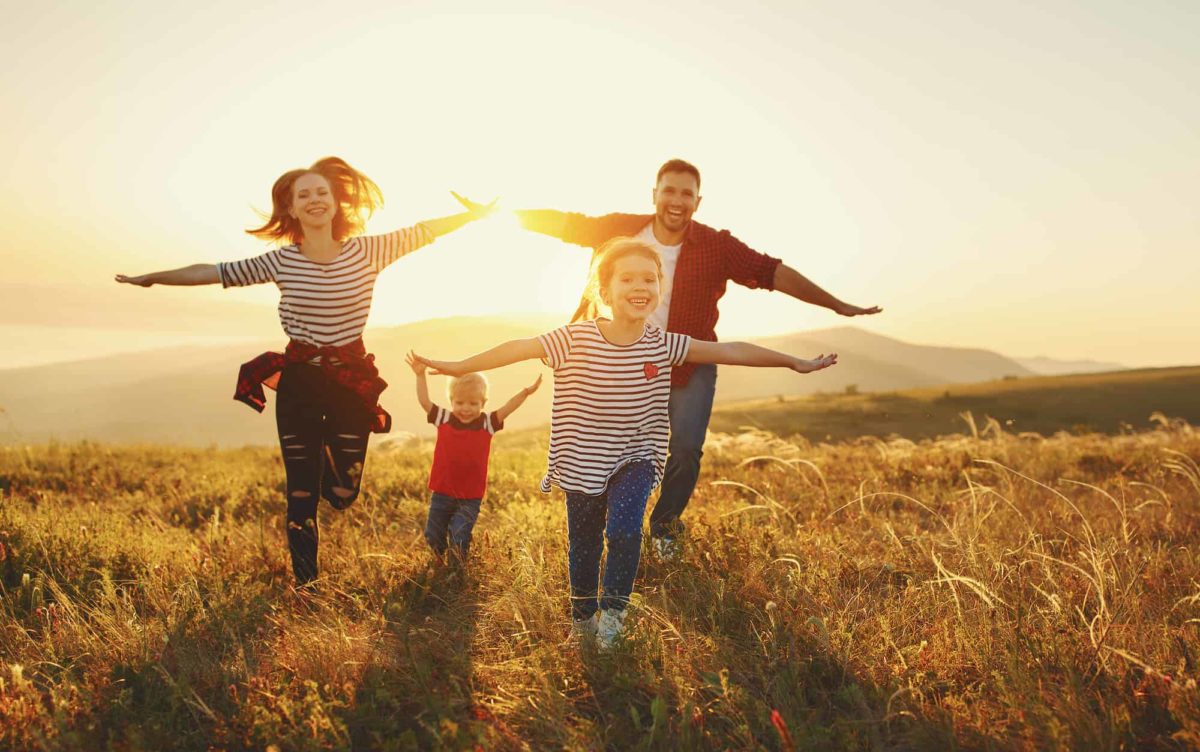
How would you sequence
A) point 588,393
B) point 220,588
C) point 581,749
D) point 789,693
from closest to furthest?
point 581,749 → point 789,693 → point 588,393 → point 220,588

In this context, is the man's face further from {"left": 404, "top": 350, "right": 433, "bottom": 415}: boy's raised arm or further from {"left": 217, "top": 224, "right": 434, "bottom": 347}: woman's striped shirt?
{"left": 404, "top": 350, "right": 433, "bottom": 415}: boy's raised arm

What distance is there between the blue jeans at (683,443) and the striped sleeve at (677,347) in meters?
1.05

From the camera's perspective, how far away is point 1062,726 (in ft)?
8.14

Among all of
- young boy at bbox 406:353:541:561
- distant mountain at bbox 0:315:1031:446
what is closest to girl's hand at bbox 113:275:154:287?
young boy at bbox 406:353:541:561

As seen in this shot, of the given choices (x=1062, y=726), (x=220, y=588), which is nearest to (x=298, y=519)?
(x=220, y=588)

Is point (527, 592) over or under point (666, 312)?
under

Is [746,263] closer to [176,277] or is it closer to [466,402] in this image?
[466,402]

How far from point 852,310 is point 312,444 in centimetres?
367

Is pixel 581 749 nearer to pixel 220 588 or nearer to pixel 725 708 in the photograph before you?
pixel 725 708

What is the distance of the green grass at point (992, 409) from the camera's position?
87.7 ft

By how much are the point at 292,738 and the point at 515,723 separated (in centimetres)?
84

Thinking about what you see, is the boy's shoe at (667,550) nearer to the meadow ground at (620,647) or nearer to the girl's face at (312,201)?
the meadow ground at (620,647)

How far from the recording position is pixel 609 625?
3.78 meters

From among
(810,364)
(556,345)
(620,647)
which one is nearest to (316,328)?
(556,345)
